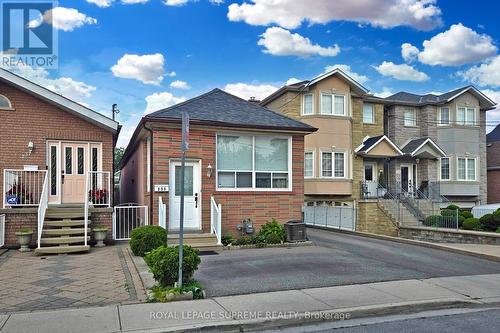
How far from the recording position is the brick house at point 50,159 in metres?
12.8

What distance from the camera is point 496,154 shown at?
31.2 metres

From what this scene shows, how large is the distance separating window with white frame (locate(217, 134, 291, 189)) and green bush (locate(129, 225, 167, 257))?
11.0 feet

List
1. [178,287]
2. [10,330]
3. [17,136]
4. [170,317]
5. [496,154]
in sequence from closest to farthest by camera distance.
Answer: [10,330] < [170,317] < [178,287] < [17,136] < [496,154]

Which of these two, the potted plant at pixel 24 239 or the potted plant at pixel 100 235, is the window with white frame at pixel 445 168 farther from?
the potted plant at pixel 24 239

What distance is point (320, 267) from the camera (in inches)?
384

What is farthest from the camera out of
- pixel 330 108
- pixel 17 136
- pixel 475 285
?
pixel 330 108

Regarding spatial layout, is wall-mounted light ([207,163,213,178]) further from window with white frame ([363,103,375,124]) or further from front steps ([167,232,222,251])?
window with white frame ([363,103,375,124])

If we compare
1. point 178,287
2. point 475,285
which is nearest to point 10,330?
point 178,287

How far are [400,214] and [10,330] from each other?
756 inches

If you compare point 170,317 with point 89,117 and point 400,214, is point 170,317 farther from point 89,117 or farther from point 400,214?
point 400,214

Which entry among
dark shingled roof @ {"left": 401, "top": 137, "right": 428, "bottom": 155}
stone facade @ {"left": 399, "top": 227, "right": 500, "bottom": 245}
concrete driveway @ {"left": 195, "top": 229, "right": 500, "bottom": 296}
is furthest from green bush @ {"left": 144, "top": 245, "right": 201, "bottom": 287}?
dark shingled roof @ {"left": 401, "top": 137, "right": 428, "bottom": 155}

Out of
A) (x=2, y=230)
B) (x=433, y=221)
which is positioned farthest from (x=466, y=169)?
(x=2, y=230)

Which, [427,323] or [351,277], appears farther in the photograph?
[351,277]

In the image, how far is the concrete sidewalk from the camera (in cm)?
572
